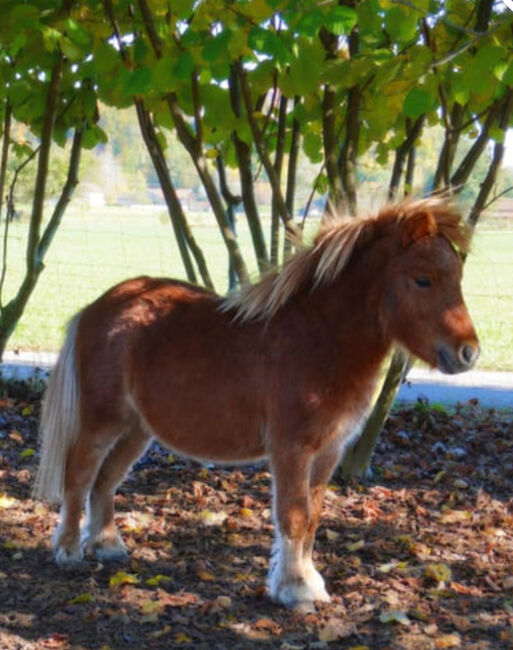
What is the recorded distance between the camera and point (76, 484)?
490 centimetres

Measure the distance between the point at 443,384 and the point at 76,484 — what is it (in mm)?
6665

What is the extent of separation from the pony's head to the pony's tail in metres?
1.61

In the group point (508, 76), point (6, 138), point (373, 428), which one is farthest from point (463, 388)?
point (508, 76)

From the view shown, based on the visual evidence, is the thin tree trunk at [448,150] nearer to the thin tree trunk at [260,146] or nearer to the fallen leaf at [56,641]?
the thin tree trunk at [260,146]

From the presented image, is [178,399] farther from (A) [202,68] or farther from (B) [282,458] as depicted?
(A) [202,68]

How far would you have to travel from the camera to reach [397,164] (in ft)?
21.4

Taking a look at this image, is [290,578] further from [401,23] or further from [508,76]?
[401,23]

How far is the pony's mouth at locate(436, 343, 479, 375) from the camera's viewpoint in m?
4.02

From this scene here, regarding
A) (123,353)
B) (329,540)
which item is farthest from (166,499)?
(123,353)

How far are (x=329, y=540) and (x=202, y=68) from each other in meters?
2.70

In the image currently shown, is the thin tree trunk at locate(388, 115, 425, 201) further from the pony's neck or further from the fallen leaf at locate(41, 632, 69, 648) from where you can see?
the fallen leaf at locate(41, 632, 69, 648)

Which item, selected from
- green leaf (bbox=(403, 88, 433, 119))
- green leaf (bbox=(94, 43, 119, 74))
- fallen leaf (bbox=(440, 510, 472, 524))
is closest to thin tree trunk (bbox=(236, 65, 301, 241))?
green leaf (bbox=(94, 43, 119, 74))

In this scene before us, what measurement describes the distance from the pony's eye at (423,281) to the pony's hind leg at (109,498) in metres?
1.68

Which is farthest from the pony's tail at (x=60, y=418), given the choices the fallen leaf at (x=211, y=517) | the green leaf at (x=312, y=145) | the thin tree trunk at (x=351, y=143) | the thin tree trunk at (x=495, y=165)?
the thin tree trunk at (x=495, y=165)
